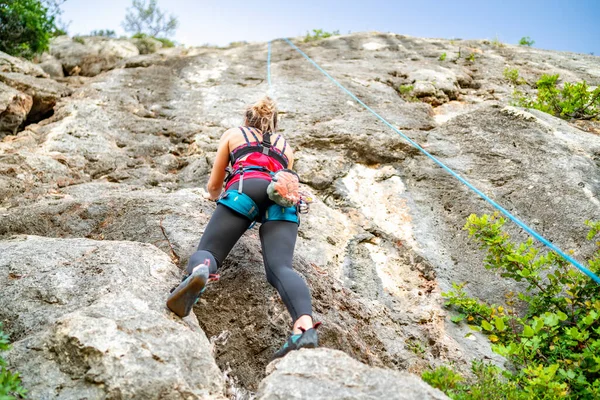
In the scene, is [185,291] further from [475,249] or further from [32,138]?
[32,138]

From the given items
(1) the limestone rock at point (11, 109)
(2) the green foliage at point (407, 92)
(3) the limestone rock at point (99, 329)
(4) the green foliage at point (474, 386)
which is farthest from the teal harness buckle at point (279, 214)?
(2) the green foliage at point (407, 92)

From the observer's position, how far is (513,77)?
30.6 ft

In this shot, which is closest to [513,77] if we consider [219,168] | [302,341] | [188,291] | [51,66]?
[219,168]

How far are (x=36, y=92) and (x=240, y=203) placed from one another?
571cm

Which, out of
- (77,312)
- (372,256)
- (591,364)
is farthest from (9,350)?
(591,364)

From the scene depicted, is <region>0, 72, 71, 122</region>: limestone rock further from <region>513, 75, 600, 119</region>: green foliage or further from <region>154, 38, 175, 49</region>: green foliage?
<region>513, 75, 600, 119</region>: green foliage

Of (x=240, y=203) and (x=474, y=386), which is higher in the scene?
(x=240, y=203)

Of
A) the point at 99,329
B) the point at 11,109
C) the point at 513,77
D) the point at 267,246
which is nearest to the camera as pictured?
the point at 99,329

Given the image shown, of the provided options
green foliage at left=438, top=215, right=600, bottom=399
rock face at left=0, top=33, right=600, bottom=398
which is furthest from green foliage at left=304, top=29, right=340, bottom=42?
green foliage at left=438, top=215, right=600, bottom=399

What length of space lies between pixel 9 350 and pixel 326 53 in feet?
31.7

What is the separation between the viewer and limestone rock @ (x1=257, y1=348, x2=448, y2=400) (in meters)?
2.36

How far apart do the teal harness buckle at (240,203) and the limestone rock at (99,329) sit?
0.72m

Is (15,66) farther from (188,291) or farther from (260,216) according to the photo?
(188,291)

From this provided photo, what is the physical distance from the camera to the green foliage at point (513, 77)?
9297mm
